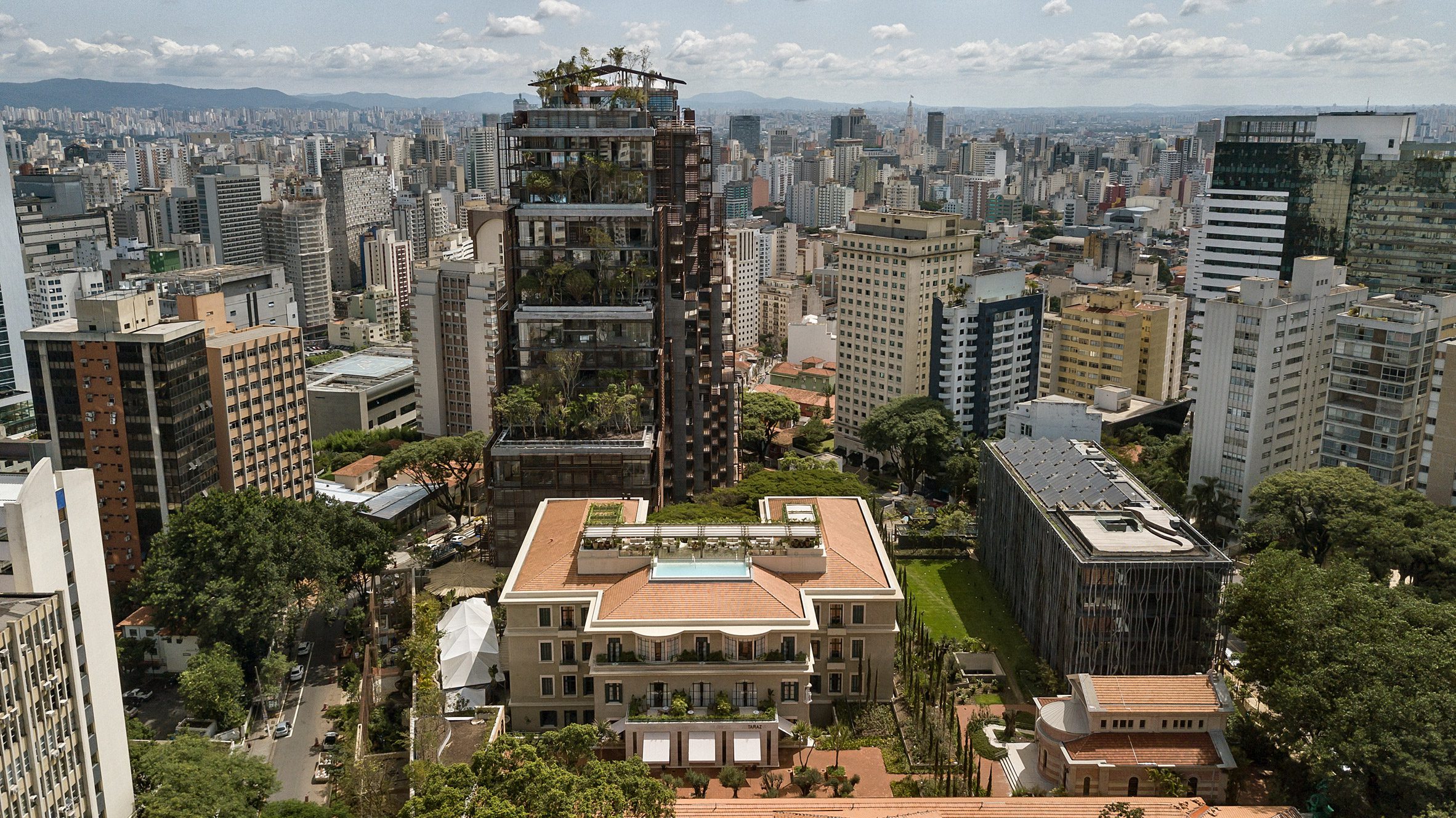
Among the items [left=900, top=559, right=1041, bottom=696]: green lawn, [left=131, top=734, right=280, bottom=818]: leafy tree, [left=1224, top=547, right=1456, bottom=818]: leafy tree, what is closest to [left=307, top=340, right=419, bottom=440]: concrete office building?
[left=900, top=559, right=1041, bottom=696]: green lawn

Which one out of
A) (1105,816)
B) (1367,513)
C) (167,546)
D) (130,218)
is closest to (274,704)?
(167,546)

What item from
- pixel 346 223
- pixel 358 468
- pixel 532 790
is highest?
pixel 346 223

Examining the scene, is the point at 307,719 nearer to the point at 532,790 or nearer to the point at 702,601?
the point at 702,601

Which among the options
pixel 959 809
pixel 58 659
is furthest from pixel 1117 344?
pixel 58 659

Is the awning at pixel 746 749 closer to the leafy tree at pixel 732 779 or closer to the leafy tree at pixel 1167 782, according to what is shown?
the leafy tree at pixel 732 779

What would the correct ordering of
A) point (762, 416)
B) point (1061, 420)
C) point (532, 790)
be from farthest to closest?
point (762, 416) < point (1061, 420) < point (532, 790)

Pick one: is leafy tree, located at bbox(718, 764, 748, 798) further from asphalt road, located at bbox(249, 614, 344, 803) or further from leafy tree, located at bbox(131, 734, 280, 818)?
asphalt road, located at bbox(249, 614, 344, 803)

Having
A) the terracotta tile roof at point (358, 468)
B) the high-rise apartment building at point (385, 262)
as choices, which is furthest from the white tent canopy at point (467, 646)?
the high-rise apartment building at point (385, 262)
